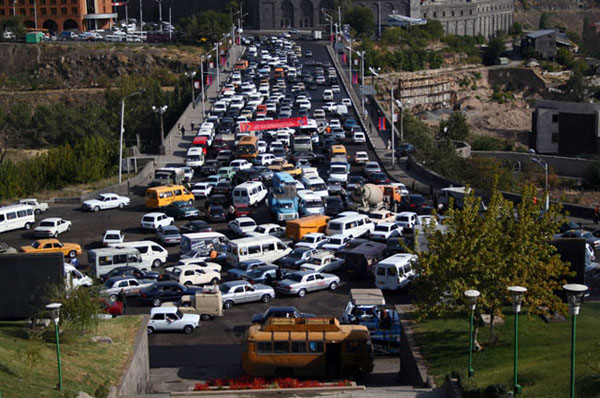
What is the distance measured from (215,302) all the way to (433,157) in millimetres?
29373

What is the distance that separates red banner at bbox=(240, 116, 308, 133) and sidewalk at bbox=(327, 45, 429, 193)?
15.0ft

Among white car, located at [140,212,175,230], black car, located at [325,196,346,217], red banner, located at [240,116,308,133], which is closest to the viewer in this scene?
white car, located at [140,212,175,230]

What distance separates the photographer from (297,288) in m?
31.6

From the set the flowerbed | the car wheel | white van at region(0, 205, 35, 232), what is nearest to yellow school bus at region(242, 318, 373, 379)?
the flowerbed

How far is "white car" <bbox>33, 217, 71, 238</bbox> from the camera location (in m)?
40.1

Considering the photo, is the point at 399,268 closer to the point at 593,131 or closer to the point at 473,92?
the point at 593,131

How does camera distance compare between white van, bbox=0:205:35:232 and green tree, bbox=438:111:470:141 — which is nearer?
white van, bbox=0:205:35:232

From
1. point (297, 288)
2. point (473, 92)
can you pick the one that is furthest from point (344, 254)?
point (473, 92)

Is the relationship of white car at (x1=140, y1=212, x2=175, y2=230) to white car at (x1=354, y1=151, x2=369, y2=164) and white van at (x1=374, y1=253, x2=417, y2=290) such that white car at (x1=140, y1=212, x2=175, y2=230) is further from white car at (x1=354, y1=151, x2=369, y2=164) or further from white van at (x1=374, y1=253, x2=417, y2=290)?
white car at (x1=354, y1=151, x2=369, y2=164)

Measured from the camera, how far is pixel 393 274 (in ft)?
102

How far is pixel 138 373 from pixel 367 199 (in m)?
21.5

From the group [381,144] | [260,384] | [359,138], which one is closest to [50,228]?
[260,384]

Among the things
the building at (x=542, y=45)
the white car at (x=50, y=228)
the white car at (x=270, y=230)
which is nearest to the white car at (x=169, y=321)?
the white car at (x=270, y=230)

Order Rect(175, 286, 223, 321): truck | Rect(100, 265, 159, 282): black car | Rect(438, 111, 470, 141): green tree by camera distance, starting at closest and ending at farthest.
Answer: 1. Rect(175, 286, 223, 321): truck
2. Rect(100, 265, 159, 282): black car
3. Rect(438, 111, 470, 141): green tree
